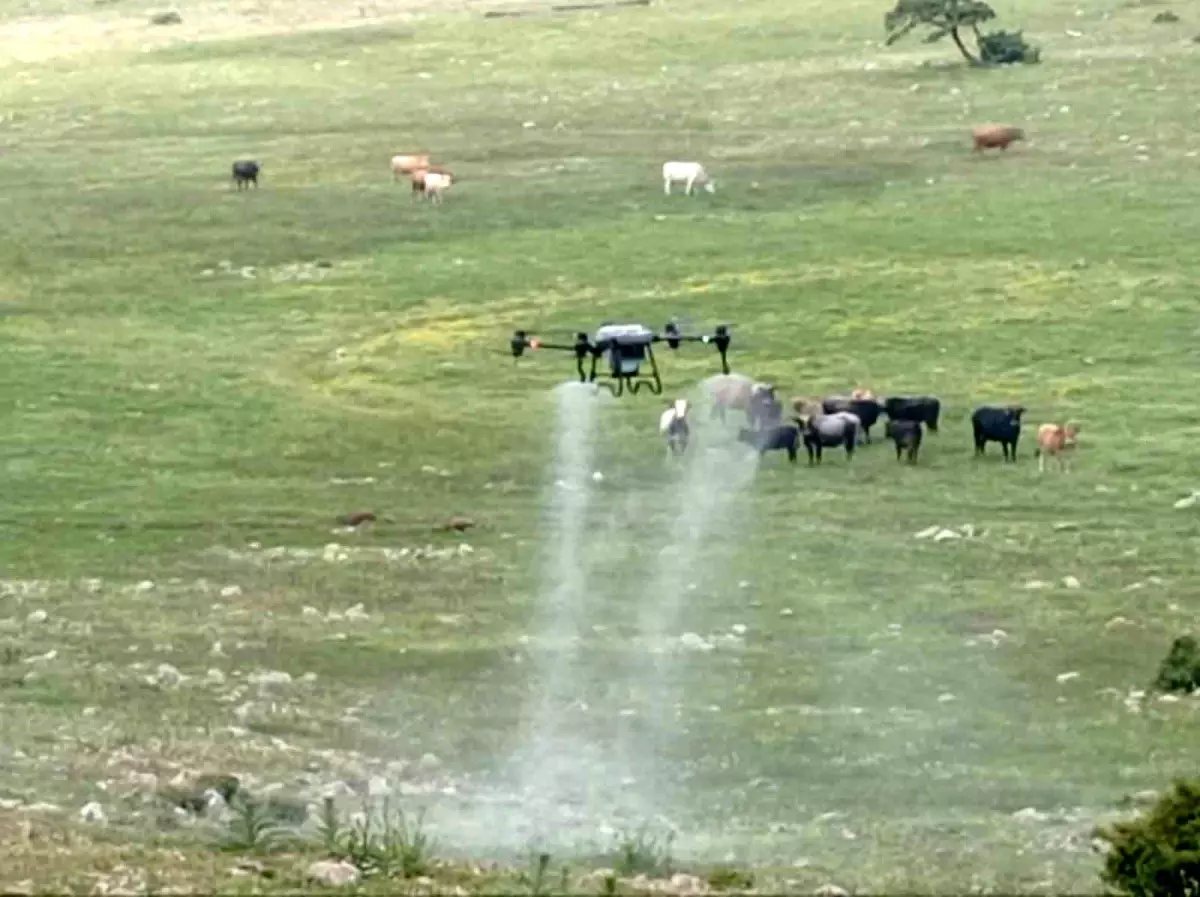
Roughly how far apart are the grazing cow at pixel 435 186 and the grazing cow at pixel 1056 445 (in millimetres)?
24703

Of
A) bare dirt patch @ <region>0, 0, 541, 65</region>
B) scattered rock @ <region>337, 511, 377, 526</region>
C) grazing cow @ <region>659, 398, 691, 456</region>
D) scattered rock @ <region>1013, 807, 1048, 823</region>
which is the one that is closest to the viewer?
scattered rock @ <region>1013, 807, 1048, 823</region>

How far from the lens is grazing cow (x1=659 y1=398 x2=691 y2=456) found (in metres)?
38.7

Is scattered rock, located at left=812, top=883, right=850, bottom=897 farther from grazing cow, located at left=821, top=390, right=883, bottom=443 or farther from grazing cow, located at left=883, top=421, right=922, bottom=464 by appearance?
grazing cow, located at left=821, top=390, right=883, bottom=443

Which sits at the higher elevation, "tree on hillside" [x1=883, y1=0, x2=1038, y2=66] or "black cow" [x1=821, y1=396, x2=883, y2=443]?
"tree on hillside" [x1=883, y1=0, x2=1038, y2=66]

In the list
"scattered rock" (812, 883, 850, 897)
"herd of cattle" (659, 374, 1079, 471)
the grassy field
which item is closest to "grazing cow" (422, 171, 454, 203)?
the grassy field

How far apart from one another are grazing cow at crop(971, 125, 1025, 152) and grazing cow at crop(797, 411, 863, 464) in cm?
2712

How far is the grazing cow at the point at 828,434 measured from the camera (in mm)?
38094

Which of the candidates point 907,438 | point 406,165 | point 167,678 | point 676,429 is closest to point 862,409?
point 907,438

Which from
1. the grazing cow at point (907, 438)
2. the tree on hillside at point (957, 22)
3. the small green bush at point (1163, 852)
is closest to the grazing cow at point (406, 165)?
the tree on hillside at point (957, 22)

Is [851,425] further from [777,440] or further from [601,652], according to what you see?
[601,652]

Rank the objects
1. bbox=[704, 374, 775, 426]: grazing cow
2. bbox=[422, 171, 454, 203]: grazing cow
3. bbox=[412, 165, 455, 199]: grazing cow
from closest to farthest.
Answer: bbox=[704, 374, 775, 426]: grazing cow
bbox=[422, 171, 454, 203]: grazing cow
bbox=[412, 165, 455, 199]: grazing cow

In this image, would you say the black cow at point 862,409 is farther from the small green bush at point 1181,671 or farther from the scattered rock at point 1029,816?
the scattered rock at point 1029,816

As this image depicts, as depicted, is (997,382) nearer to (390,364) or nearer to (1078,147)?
(390,364)

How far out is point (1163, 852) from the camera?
14.2 metres
